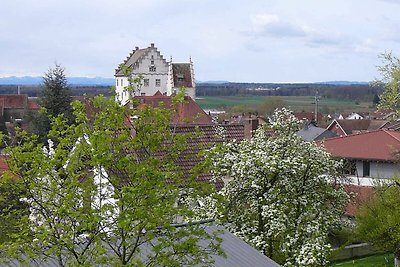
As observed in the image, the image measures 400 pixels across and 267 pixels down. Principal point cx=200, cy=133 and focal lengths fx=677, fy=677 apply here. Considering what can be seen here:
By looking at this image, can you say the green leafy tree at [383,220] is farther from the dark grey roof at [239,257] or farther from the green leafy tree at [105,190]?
the green leafy tree at [105,190]

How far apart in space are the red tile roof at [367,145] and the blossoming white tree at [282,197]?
15.1 metres

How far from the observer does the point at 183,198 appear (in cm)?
1098

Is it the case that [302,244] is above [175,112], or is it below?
below

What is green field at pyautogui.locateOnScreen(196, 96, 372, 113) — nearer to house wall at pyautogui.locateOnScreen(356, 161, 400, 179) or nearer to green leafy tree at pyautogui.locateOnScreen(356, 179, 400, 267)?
house wall at pyautogui.locateOnScreen(356, 161, 400, 179)

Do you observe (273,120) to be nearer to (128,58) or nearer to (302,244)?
(302,244)

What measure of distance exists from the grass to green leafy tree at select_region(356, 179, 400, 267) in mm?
3000

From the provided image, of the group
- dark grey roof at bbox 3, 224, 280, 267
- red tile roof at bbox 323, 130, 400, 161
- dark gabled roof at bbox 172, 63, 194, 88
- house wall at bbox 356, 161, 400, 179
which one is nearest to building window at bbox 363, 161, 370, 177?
house wall at bbox 356, 161, 400, 179

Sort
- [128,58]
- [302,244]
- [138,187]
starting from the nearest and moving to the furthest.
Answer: [138,187] → [302,244] → [128,58]

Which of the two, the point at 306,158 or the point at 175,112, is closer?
the point at 175,112

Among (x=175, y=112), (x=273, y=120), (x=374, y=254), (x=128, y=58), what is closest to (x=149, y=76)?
(x=128, y=58)

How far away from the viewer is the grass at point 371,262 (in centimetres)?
2937

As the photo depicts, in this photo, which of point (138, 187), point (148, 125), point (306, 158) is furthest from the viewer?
point (306, 158)

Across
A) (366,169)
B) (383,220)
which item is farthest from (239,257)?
(366,169)

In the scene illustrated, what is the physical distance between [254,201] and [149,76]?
60.1 metres
